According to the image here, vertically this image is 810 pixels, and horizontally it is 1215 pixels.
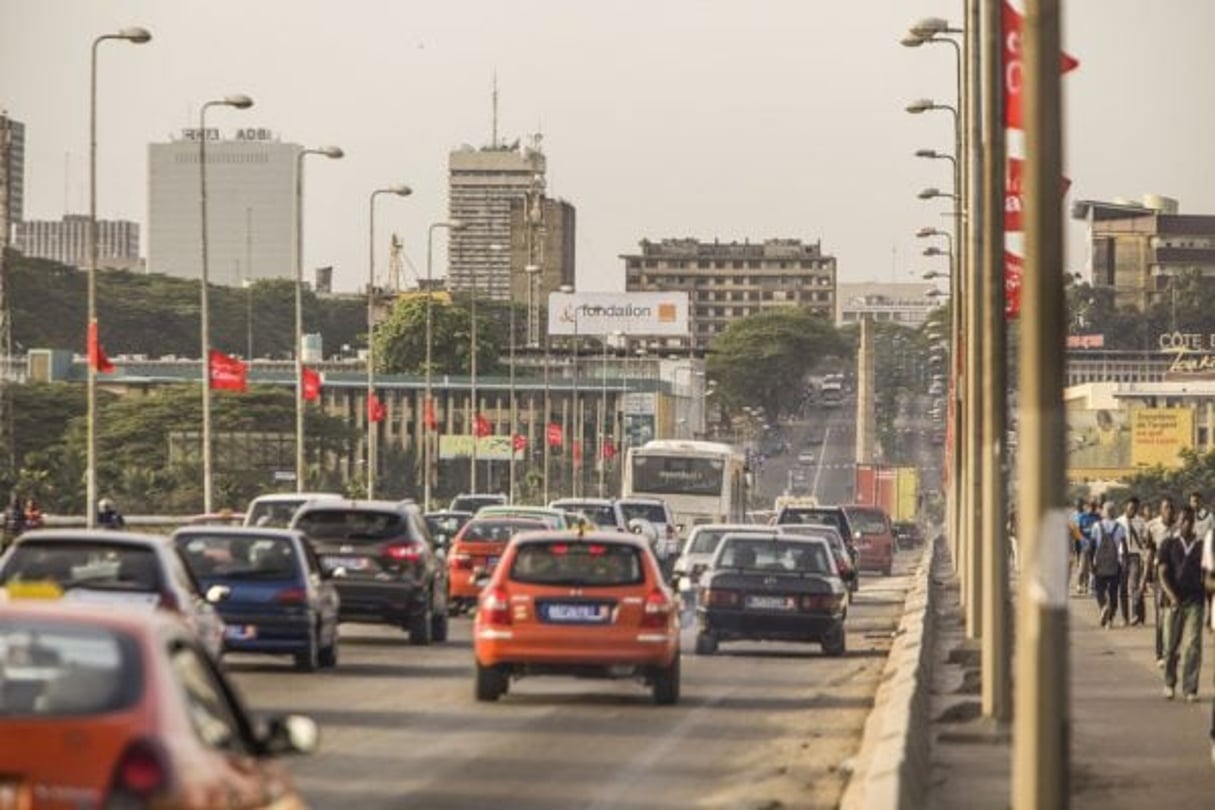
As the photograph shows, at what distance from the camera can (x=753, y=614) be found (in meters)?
38.8

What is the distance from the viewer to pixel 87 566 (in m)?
24.9

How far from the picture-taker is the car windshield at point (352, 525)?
38812 millimetres

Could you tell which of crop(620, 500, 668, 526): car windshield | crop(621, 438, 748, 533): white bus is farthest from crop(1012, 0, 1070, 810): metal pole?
crop(621, 438, 748, 533): white bus

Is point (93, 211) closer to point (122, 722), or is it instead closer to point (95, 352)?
point (95, 352)

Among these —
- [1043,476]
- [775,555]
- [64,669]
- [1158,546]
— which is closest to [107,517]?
[775,555]

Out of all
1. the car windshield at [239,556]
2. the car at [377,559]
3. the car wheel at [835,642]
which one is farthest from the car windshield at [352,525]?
the car windshield at [239,556]

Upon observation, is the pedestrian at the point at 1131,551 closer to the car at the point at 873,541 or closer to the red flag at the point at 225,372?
the red flag at the point at 225,372

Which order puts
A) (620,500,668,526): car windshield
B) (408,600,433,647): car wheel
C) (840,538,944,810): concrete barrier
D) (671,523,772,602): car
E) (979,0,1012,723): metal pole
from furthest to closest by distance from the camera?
Result: (620,500,668,526): car windshield, (671,523,772,602): car, (408,600,433,647): car wheel, (979,0,1012,723): metal pole, (840,538,944,810): concrete barrier

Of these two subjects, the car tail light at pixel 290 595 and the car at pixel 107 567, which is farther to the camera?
the car tail light at pixel 290 595

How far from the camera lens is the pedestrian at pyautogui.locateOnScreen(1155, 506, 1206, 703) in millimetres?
29562

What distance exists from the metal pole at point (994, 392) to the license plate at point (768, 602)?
5555 millimetres

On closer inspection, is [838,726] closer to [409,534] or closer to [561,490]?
[409,534]

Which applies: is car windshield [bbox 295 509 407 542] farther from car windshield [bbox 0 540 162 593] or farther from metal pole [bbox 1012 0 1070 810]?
metal pole [bbox 1012 0 1070 810]

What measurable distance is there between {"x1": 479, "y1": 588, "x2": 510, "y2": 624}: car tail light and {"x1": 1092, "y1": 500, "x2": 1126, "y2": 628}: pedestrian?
62.9ft
